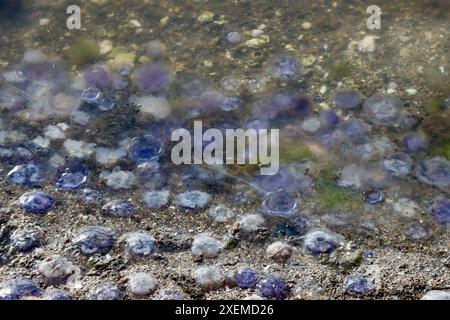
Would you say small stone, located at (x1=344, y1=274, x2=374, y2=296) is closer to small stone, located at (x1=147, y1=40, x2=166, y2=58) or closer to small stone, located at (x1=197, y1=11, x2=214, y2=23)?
small stone, located at (x1=147, y1=40, x2=166, y2=58)

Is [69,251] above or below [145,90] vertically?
below

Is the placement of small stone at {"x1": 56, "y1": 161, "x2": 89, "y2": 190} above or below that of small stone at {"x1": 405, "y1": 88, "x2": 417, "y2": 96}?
below

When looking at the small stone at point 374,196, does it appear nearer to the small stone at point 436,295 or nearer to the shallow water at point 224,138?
the shallow water at point 224,138

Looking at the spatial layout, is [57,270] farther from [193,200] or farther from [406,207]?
[406,207]

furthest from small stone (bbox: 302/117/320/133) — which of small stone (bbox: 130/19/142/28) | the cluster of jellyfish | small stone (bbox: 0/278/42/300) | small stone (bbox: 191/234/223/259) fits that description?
small stone (bbox: 0/278/42/300)

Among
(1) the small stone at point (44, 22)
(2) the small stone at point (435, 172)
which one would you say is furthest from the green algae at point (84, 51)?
(2) the small stone at point (435, 172)

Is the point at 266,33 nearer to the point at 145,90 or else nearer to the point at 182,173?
the point at 145,90

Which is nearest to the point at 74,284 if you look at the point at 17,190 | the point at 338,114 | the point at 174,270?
the point at 174,270
